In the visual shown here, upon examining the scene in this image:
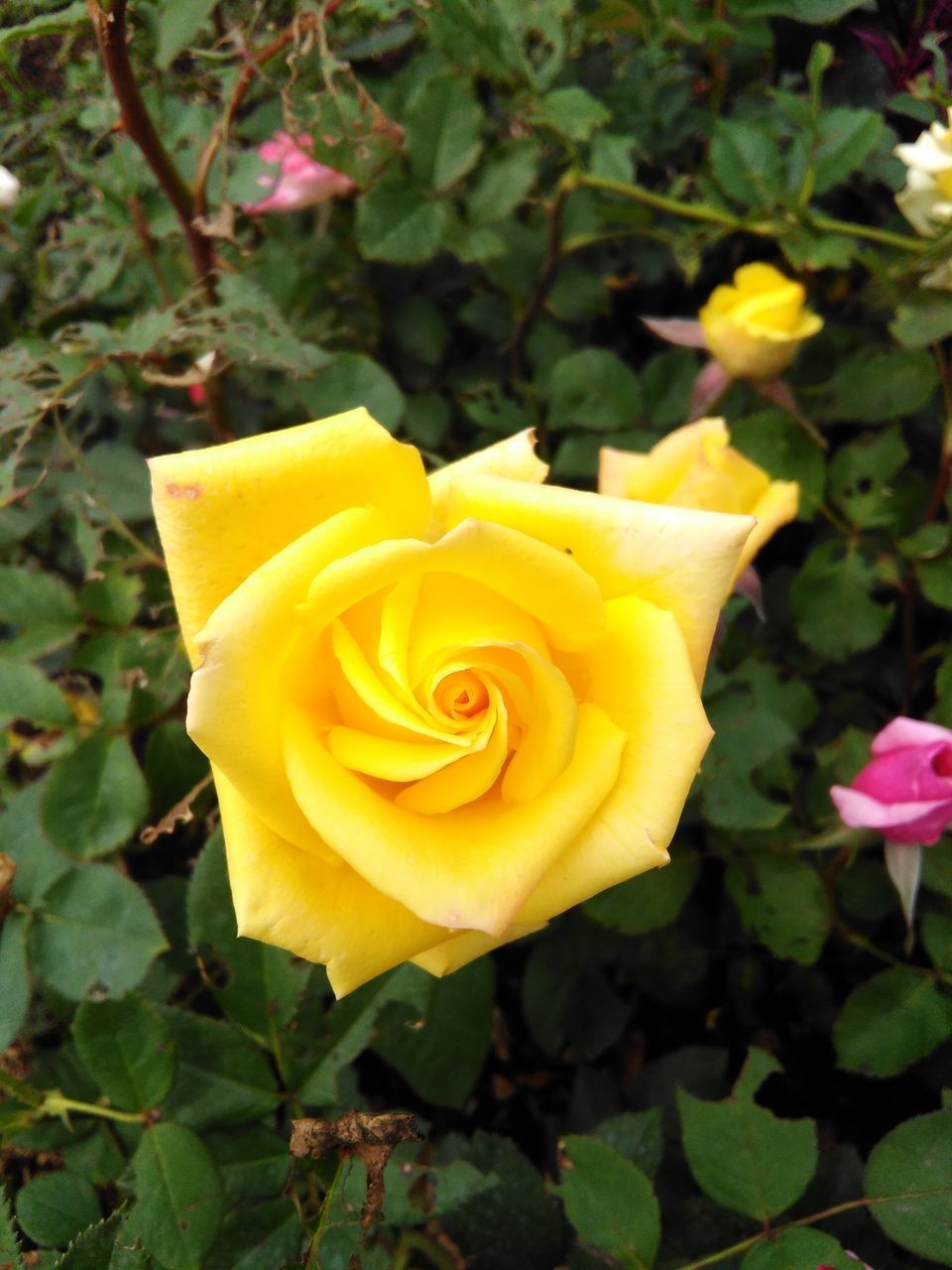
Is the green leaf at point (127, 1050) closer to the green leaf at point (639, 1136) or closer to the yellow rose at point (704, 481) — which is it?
the green leaf at point (639, 1136)

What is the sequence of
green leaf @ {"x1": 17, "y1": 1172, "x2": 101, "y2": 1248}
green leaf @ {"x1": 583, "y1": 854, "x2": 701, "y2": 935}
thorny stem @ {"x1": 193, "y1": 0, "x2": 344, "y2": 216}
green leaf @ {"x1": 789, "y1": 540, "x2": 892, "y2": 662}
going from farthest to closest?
green leaf @ {"x1": 789, "y1": 540, "x2": 892, "y2": 662}, green leaf @ {"x1": 583, "y1": 854, "x2": 701, "y2": 935}, thorny stem @ {"x1": 193, "y1": 0, "x2": 344, "y2": 216}, green leaf @ {"x1": 17, "y1": 1172, "x2": 101, "y2": 1248}

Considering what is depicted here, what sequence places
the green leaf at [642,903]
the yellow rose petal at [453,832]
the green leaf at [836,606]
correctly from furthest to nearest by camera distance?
the green leaf at [836,606], the green leaf at [642,903], the yellow rose petal at [453,832]

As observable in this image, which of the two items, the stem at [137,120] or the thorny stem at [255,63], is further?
the thorny stem at [255,63]

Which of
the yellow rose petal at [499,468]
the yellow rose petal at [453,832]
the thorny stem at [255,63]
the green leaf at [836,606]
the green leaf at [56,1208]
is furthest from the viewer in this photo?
the green leaf at [836,606]

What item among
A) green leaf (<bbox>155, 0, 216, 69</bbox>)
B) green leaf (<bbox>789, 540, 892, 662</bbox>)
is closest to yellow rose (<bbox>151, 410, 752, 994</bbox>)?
green leaf (<bbox>155, 0, 216, 69</bbox>)

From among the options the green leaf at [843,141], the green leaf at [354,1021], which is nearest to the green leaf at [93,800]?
the green leaf at [354,1021]

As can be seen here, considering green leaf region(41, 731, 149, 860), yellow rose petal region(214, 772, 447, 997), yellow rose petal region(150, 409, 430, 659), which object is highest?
yellow rose petal region(150, 409, 430, 659)

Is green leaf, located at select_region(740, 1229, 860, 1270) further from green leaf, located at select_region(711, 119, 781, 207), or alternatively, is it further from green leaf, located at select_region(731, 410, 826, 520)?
green leaf, located at select_region(711, 119, 781, 207)

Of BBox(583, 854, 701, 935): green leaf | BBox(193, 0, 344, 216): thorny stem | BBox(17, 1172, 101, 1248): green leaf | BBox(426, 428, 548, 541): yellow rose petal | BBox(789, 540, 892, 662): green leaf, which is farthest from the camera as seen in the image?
BBox(789, 540, 892, 662): green leaf
